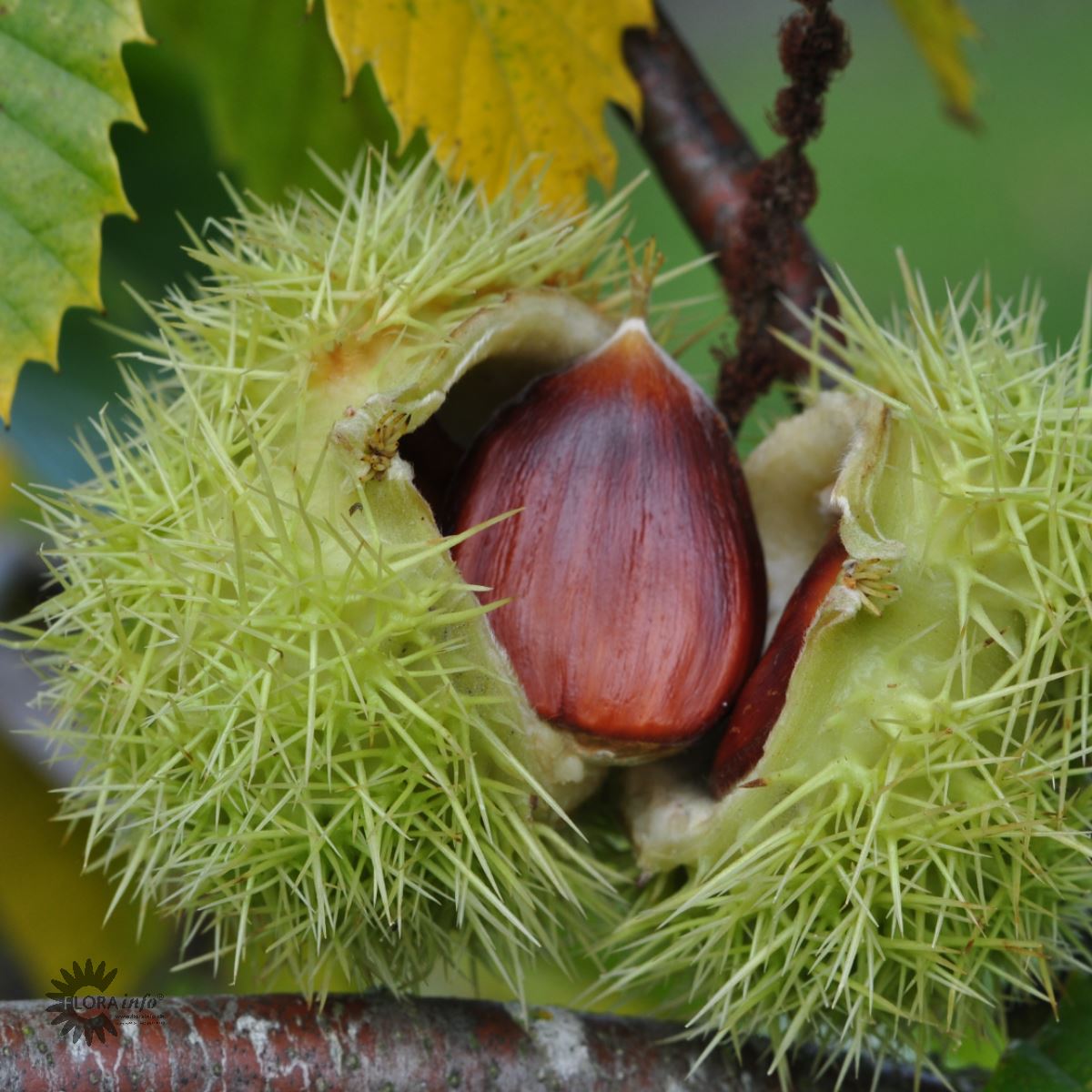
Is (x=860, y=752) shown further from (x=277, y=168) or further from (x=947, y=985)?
(x=277, y=168)

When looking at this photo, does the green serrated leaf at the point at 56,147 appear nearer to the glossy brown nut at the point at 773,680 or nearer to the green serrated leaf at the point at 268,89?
the green serrated leaf at the point at 268,89

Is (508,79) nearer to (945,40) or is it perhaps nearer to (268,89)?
(268,89)

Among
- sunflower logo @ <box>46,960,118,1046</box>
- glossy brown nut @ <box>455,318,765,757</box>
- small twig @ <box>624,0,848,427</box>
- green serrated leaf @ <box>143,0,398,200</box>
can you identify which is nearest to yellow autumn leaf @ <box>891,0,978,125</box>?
small twig @ <box>624,0,848,427</box>

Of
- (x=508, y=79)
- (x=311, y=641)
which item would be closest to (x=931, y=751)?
(x=311, y=641)

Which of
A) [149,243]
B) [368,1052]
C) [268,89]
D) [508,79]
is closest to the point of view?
[368,1052]

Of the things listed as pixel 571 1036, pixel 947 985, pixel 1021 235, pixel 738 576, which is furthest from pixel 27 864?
pixel 1021 235

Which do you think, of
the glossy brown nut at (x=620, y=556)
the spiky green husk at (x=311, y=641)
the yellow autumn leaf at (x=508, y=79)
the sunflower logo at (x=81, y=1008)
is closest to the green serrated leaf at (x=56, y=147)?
the spiky green husk at (x=311, y=641)
